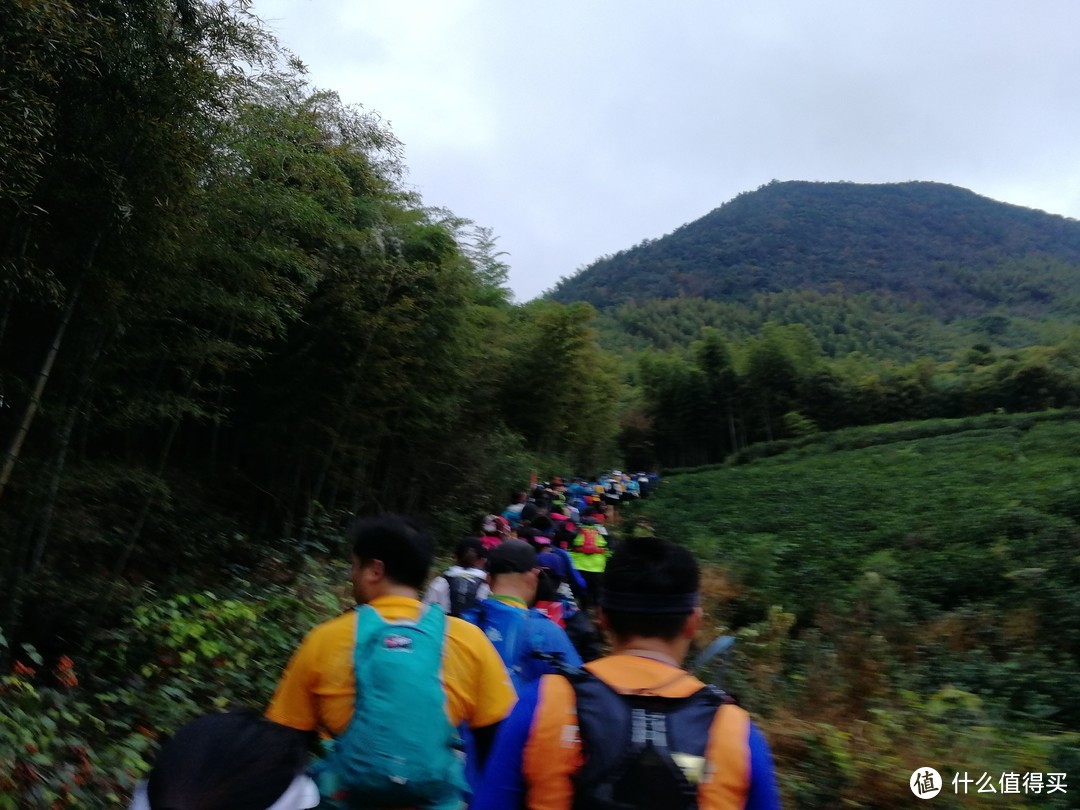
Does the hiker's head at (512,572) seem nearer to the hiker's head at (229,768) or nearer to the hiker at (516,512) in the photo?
the hiker's head at (229,768)

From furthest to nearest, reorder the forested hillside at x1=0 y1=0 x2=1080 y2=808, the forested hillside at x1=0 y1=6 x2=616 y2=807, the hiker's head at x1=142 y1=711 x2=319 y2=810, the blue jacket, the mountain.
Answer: the mountain < the forested hillside at x1=0 y1=6 x2=616 y2=807 < the forested hillside at x1=0 y1=0 x2=1080 y2=808 < the blue jacket < the hiker's head at x1=142 y1=711 x2=319 y2=810

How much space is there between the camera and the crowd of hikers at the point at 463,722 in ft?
3.81

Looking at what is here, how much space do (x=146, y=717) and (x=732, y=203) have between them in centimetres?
15091

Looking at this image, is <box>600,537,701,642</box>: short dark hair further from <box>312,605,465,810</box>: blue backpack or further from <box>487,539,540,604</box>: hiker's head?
<box>487,539,540,604</box>: hiker's head

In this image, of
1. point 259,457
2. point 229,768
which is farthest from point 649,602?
point 259,457

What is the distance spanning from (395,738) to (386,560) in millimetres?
413

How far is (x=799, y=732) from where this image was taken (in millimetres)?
3775

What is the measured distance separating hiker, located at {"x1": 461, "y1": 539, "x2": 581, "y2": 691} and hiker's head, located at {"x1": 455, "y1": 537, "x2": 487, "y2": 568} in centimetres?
109

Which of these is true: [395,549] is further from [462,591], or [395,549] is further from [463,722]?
[462,591]

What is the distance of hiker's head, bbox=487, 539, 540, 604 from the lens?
279 centimetres

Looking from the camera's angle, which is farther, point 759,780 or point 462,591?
point 462,591

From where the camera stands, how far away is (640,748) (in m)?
1.18

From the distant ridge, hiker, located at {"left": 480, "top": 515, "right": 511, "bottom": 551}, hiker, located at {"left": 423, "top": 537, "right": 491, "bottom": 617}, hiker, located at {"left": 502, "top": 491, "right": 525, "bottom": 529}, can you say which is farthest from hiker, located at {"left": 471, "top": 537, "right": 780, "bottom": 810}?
the distant ridge

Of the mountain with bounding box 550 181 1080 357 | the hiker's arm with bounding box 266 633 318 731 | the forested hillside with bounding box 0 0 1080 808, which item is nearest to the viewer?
the hiker's arm with bounding box 266 633 318 731
